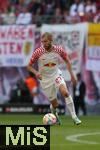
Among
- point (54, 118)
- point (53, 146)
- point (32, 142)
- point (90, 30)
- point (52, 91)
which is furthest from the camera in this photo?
point (90, 30)

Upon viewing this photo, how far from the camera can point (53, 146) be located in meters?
14.8

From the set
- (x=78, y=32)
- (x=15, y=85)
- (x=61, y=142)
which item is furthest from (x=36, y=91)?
(x=61, y=142)

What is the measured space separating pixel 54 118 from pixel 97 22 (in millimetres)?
11190

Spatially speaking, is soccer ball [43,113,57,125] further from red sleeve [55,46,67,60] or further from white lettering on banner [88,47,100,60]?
white lettering on banner [88,47,100,60]

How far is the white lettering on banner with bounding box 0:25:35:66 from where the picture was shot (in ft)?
93.1

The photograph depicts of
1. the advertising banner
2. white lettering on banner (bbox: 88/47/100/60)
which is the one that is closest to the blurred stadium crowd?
the advertising banner

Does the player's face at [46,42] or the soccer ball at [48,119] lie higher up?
the player's face at [46,42]

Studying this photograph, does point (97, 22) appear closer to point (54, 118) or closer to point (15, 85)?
point (15, 85)

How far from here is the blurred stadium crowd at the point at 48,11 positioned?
28.3 metres

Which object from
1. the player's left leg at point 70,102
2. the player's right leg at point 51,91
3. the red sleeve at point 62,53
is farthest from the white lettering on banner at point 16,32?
the player's left leg at point 70,102

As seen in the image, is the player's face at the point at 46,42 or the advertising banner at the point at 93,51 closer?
the player's face at the point at 46,42

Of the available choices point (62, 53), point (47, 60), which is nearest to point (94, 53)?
point (47, 60)

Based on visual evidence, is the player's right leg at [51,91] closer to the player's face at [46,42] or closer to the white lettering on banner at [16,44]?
the player's face at [46,42]

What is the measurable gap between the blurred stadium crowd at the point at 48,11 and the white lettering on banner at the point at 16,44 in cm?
54
